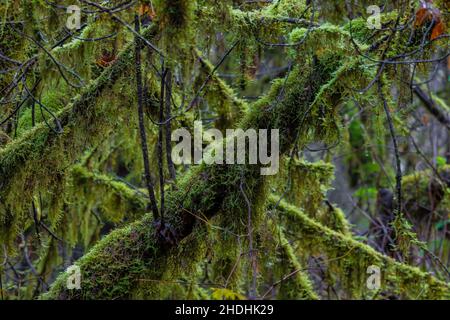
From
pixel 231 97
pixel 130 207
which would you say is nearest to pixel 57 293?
pixel 130 207

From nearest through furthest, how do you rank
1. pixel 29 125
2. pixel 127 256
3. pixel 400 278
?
pixel 127 256 < pixel 29 125 < pixel 400 278

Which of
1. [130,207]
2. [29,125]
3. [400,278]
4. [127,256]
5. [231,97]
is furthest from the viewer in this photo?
[130,207]

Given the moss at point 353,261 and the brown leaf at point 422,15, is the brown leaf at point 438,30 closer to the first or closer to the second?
the brown leaf at point 422,15

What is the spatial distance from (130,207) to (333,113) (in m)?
2.15

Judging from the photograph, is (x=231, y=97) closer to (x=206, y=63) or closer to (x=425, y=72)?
(x=206, y=63)

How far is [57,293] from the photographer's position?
3.10 meters

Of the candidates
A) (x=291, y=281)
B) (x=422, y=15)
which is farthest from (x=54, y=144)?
(x=291, y=281)

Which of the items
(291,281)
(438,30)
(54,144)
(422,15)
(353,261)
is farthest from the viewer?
(291,281)

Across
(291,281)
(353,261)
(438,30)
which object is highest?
(438,30)

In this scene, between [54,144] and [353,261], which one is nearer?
[54,144]

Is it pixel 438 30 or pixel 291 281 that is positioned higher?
A: pixel 438 30

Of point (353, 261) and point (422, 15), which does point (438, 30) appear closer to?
point (422, 15)

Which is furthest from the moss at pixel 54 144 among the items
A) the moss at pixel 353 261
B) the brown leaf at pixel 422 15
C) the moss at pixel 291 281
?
the moss at pixel 291 281
